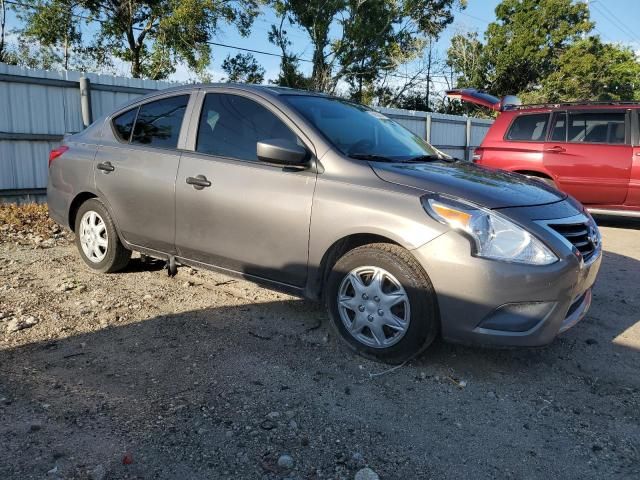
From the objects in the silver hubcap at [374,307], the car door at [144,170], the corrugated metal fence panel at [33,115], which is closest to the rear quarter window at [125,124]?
the car door at [144,170]

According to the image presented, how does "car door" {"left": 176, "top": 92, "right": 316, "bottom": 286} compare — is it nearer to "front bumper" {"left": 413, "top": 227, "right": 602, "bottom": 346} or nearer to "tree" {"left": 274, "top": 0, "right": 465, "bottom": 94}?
"front bumper" {"left": 413, "top": 227, "right": 602, "bottom": 346}

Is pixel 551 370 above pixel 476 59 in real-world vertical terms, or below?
below

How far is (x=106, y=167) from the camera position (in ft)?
15.3

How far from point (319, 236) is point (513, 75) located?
37135 millimetres

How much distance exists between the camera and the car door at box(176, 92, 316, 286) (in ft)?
11.9

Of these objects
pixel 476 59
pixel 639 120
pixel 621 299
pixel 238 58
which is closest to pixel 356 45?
pixel 238 58

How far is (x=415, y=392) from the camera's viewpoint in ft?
10.1

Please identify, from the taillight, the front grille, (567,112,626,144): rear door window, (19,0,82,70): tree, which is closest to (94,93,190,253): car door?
the taillight

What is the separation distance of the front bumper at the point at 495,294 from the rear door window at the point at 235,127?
1.32 metres

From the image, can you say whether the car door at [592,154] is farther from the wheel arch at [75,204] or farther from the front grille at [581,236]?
the wheel arch at [75,204]

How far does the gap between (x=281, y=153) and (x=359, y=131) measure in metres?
0.80

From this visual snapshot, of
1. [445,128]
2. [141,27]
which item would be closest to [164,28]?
[141,27]

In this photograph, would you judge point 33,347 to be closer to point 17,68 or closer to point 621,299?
point 621,299

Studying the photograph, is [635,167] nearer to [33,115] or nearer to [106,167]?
[106,167]
